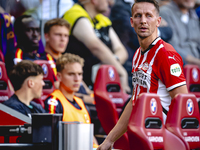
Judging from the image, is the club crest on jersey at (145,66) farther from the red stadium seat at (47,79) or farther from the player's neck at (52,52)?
the player's neck at (52,52)

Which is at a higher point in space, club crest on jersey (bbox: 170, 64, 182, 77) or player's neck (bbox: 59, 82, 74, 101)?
club crest on jersey (bbox: 170, 64, 182, 77)

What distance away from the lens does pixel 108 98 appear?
14.2 ft

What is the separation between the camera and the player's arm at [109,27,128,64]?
5551mm

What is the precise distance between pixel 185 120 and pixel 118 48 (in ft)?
10.7

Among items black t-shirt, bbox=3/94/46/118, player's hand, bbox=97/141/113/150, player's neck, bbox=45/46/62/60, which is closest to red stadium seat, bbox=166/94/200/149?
player's hand, bbox=97/141/113/150

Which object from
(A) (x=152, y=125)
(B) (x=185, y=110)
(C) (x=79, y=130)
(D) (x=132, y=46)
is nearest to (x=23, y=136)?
(C) (x=79, y=130)

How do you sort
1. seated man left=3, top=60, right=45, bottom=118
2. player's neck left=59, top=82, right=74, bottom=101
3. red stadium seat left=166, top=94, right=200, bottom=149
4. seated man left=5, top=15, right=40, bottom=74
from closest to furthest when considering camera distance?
red stadium seat left=166, top=94, right=200, bottom=149 < seated man left=3, top=60, right=45, bottom=118 < player's neck left=59, top=82, right=74, bottom=101 < seated man left=5, top=15, right=40, bottom=74

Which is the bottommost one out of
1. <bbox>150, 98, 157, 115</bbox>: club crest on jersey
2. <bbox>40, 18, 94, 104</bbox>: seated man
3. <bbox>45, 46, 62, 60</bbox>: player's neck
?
<bbox>150, 98, 157, 115</bbox>: club crest on jersey

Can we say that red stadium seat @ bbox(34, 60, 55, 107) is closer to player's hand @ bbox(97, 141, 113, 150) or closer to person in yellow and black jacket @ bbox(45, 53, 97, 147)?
person in yellow and black jacket @ bbox(45, 53, 97, 147)

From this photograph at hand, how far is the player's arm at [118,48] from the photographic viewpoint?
18.2 feet

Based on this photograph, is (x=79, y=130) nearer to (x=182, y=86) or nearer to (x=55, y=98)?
(x=182, y=86)

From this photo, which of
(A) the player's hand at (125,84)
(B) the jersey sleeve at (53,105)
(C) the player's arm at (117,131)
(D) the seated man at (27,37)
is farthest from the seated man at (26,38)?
(C) the player's arm at (117,131)

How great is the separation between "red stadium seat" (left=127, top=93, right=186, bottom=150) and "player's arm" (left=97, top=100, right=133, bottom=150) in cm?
9

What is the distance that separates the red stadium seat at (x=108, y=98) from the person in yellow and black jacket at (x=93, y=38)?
1.88 ft
